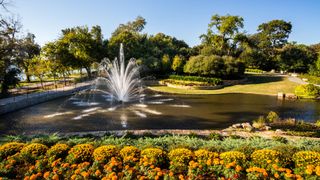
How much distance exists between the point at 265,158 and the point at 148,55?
1804 inches

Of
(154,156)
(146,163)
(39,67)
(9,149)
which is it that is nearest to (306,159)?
(154,156)

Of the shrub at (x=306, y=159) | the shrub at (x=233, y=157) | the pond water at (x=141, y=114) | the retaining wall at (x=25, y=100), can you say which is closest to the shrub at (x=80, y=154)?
the shrub at (x=233, y=157)

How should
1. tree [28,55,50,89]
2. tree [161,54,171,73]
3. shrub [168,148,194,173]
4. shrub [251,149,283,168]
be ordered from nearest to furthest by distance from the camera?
shrub [168,148,194,173] → shrub [251,149,283,168] → tree [28,55,50,89] → tree [161,54,171,73]

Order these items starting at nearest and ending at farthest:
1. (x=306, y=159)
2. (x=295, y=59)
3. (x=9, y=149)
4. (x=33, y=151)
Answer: (x=306, y=159) < (x=33, y=151) < (x=9, y=149) < (x=295, y=59)

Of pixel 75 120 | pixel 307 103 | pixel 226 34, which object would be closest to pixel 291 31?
pixel 226 34

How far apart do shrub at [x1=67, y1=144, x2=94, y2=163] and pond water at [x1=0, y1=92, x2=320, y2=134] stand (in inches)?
299

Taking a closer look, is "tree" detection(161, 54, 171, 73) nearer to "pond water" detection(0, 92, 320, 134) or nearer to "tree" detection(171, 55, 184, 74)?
"tree" detection(171, 55, 184, 74)

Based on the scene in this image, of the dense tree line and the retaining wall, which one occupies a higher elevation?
the dense tree line

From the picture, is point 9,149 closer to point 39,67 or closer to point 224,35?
point 39,67

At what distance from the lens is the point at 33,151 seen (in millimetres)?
7996

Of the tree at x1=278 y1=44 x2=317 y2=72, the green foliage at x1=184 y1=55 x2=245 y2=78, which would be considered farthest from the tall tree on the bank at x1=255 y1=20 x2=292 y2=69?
the green foliage at x1=184 y1=55 x2=245 y2=78

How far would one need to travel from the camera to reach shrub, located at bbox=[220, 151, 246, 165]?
24.1 ft

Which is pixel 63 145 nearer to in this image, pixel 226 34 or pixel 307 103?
pixel 307 103

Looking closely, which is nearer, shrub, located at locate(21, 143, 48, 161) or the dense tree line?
shrub, located at locate(21, 143, 48, 161)
